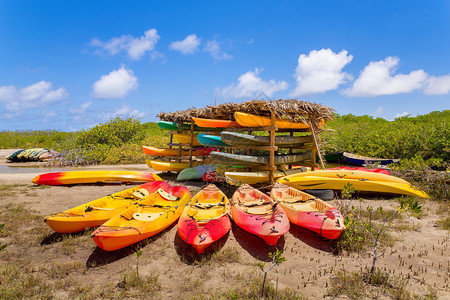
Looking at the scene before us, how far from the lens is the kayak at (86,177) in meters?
8.70

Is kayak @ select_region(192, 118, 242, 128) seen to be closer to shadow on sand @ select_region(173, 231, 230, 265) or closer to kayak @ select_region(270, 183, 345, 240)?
kayak @ select_region(270, 183, 345, 240)

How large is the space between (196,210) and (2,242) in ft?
11.3

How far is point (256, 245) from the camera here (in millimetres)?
4512

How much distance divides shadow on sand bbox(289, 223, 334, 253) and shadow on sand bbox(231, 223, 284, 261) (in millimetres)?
433

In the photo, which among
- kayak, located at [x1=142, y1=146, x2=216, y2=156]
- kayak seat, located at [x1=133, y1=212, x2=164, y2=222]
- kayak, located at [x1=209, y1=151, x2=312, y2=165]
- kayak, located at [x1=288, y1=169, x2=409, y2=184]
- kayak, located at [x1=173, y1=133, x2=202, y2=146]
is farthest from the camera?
kayak, located at [x1=142, y1=146, x2=216, y2=156]

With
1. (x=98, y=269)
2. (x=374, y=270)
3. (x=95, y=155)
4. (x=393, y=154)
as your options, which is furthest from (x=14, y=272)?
(x=393, y=154)

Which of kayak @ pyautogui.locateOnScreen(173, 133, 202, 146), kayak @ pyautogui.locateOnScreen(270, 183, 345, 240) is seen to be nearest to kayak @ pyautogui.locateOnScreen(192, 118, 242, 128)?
kayak @ pyautogui.locateOnScreen(173, 133, 202, 146)

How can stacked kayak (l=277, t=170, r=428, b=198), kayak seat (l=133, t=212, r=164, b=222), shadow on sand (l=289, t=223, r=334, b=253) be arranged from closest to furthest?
shadow on sand (l=289, t=223, r=334, b=253), kayak seat (l=133, t=212, r=164, b=222), stacked kayak (l=277, t=170, r=428, b=198)

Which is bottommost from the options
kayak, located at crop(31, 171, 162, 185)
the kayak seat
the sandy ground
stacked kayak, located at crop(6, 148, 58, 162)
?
the sandy ground

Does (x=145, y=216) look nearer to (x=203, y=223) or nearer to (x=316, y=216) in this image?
(x=203, y=223)

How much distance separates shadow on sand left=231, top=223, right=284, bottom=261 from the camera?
418 cm

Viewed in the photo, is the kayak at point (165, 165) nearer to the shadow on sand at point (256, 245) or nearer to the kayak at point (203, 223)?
the kayak at point (203, 223)

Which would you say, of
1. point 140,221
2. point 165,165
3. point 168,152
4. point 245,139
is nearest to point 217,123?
point 245,139

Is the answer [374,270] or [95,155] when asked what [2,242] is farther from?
[95,155]
